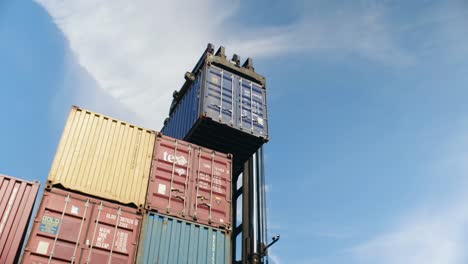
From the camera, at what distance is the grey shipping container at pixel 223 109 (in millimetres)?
19281

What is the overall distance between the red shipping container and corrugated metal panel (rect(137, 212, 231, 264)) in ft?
1.23

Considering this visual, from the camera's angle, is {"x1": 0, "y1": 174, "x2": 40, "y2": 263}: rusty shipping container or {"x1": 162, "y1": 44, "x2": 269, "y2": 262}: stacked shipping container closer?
{"x1": 0, "y1": 174, "x2": 40, "y2": 263}: rusty shipping container

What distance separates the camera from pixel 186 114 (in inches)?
837

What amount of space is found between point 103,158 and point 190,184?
3.44 meters

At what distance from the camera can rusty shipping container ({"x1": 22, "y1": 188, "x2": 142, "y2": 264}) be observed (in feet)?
36.7

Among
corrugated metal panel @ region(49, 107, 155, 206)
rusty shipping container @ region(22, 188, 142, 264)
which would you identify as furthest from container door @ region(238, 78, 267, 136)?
rusty shipping container @ region(22, 188, 142, 264)

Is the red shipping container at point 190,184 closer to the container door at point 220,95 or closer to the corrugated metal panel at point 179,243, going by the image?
the corrugated metal panel at point 179,243

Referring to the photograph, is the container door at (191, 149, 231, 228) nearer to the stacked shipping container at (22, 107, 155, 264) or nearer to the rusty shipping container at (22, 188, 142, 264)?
the stacked shipping container at (22, 107, 155, 264)

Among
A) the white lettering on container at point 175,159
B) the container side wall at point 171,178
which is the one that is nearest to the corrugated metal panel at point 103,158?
the container side wall at point 171,178

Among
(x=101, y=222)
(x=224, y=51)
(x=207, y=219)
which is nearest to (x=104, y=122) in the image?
(x=101, y=222)

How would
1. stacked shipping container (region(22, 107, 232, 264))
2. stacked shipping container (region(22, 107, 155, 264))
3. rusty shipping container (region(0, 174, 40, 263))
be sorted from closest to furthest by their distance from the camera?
rusty shipping container (region(0, 174, 40, 263)), stacked shipping container (region(22, 107, 155, 264)), stacked shipping container (region(22, 107, 232, 264))

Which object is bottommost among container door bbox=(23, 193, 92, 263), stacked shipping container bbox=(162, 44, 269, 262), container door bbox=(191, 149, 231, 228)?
container door bbox=(23, 193, 92, 263)

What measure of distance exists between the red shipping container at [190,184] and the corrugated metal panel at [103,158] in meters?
0.49

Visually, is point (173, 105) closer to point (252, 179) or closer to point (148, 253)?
point (252, 179)
